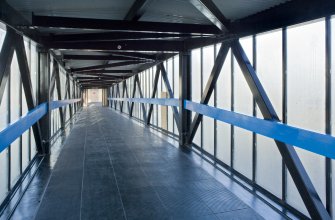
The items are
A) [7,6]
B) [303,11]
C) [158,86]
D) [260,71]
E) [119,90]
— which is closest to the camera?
[303,11]

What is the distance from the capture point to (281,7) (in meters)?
4.06

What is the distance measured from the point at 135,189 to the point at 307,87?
3136 millimetres

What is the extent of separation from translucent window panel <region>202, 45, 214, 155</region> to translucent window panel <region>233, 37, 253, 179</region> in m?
1.24

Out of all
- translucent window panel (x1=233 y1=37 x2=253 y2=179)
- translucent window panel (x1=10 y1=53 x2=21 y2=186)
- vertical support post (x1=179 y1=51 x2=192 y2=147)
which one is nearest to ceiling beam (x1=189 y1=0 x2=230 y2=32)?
translucent window panel (x1=233 y1=37 x2=253 y2=179)

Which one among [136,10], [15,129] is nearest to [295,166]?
[136,10]

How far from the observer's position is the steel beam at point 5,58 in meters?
3.80

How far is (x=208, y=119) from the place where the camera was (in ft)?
23.3

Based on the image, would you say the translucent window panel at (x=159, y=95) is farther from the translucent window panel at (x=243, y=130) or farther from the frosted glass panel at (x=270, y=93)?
the frosted glass panel at (x=270, y=93)

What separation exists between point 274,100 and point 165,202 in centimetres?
240

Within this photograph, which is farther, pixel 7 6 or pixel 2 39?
pixel 2 39

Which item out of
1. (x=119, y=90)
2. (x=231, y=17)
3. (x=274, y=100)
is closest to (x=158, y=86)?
(x=231, y=17)

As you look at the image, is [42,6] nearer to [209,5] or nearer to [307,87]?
[209,5]

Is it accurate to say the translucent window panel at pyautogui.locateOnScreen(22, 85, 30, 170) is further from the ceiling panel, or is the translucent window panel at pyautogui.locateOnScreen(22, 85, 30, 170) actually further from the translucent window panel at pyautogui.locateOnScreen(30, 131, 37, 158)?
the ceiling panel

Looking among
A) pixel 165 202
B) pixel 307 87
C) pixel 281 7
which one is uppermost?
pixel 281 7
